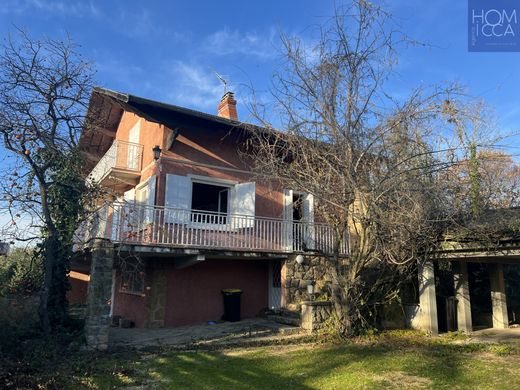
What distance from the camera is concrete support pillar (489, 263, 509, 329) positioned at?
1357 centimetres

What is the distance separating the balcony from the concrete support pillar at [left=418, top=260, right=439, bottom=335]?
9296 millimetres

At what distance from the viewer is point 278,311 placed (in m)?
12.9

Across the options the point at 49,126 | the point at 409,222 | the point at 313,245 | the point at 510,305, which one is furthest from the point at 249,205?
the point at 510,305

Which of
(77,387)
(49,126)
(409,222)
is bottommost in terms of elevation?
(77,387)

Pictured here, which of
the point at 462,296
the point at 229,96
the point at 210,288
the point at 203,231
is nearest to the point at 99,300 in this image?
the point at 203,231

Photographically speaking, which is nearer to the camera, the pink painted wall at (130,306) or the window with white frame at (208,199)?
the window with white frame at (208,199)

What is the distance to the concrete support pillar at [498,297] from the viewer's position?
13575 mm

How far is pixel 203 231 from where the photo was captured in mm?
12688

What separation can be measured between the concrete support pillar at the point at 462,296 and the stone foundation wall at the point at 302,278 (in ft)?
12.5

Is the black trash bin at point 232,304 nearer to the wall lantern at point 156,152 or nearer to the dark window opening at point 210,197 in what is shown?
the dark window opening at point 210,197

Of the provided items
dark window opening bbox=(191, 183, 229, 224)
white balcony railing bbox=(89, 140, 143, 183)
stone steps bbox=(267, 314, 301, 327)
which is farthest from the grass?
white balcony railing bbox=(89, 140, 143, 183)

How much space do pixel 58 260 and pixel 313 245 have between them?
7531mm

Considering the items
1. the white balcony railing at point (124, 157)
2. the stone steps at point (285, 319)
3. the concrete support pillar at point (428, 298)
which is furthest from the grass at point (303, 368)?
the white balcony railing at point (124, 157)

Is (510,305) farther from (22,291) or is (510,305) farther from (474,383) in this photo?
(22,291)
